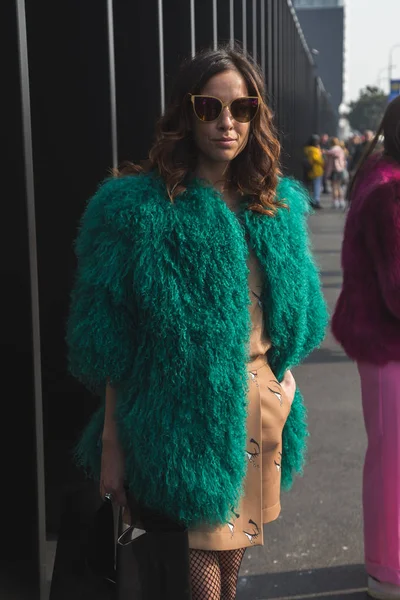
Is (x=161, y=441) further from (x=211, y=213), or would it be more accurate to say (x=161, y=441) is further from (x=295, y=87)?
(x=295, y=87)

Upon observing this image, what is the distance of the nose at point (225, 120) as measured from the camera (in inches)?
92.0

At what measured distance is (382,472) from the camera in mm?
3508

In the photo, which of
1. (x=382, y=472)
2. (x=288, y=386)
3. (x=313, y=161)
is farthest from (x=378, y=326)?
(x=313, y=161)

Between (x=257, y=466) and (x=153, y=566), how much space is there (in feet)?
1.36

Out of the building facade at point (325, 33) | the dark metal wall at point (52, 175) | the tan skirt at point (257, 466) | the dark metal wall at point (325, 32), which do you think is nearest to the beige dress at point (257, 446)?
the tan skirt at point (257, 466)

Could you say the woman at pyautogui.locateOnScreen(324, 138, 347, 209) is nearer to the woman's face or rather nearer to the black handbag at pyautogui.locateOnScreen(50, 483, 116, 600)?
the woman's face

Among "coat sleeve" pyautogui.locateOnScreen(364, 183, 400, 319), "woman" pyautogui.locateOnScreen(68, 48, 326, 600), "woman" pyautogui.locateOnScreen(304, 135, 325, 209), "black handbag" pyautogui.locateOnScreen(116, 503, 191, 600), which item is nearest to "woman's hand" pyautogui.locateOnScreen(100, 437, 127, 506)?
"woman" pyautogui.locateOnScreen(68, 48, 326, 600)

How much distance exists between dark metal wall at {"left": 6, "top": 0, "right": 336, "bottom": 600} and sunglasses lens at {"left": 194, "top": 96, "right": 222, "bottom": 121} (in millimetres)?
747

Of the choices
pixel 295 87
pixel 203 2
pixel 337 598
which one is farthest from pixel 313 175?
pixel 337 598

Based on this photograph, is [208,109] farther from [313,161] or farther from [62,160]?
[313,161]

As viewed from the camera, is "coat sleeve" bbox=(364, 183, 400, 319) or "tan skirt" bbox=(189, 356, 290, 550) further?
"coat sleeve" bbox=(364, 183, 400, 319)

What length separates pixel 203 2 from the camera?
6.46 metres

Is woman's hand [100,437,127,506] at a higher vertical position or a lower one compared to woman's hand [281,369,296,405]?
lower

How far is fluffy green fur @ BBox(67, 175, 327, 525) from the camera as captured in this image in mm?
2268
